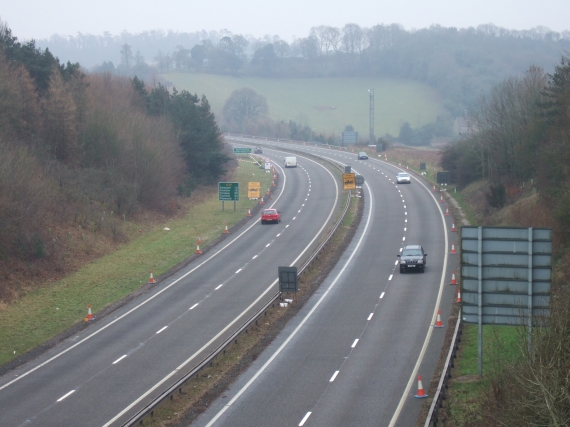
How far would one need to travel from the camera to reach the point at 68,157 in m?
52.2

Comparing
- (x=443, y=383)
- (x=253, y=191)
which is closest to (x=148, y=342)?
(x=443, y=383)

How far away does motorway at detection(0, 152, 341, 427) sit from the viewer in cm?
1934

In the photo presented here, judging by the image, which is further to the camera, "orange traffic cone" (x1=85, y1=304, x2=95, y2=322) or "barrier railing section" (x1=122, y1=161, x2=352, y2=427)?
"orange traffic cone" (x1=85, y1=304, x2=95, y2=322)

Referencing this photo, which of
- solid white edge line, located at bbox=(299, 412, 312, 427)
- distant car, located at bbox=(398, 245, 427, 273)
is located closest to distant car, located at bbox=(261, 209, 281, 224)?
distant car, located at bbox=(398, 245, 427, 273)

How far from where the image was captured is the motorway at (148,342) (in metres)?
19.3

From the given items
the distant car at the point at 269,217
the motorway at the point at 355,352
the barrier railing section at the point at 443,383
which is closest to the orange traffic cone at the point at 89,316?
the motorway at the point at 355,352

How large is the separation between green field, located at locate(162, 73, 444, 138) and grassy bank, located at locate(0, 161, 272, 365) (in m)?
111

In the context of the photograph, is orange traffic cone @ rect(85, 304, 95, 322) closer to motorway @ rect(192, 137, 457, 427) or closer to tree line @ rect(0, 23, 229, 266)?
motorway @ rect(192, 137, 457, 427)

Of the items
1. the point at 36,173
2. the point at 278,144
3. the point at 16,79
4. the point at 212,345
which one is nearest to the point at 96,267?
the point at 36,173

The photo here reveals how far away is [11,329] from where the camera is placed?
27.6 m

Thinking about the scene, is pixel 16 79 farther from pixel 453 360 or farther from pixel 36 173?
pixel 453 360

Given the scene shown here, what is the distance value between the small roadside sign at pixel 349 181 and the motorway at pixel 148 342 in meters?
→ 17.7

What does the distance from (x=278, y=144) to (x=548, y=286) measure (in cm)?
11159

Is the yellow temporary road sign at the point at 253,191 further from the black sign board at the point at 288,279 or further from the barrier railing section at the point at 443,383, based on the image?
the barrier railing section at the point at 443,383
